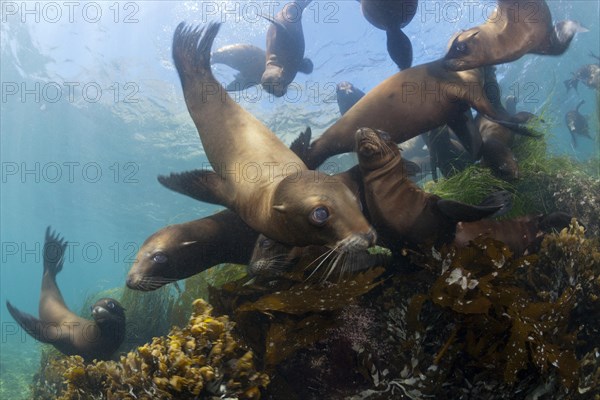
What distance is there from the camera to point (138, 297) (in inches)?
327

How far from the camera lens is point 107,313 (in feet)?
18.1

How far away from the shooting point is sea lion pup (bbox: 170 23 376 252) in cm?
276

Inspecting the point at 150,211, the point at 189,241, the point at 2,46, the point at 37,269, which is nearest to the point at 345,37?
the point at 189,241

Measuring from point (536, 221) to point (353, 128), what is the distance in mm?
2353

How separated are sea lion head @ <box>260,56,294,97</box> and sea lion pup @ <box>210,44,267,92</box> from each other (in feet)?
5.43

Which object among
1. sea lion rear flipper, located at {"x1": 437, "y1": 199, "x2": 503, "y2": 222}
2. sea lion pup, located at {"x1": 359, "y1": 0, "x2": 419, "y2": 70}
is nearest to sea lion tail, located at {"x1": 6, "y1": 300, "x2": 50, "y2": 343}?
sea lion rear flipper, located at {"x1": 437, "y1": 199, "x2": 503, "y2": 222}

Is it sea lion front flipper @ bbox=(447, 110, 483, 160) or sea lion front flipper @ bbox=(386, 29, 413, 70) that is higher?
sea lion front flipper @ bbox=(386, 29, 413, 70)

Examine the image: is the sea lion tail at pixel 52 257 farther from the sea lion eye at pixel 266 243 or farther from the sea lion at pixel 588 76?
the sea lion at pixel 588 76

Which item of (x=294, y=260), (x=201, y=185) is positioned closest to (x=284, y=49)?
(x=201, y=185)

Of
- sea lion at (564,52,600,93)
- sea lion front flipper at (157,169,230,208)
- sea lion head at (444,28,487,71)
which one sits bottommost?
sea lion at (564,52,600,93)

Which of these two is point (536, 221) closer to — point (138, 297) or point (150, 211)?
point (138, 297)

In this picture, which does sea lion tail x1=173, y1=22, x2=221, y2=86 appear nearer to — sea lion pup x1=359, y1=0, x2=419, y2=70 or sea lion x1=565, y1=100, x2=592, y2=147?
sea lion pup x1=359, y1=0, x2=419, y2=70

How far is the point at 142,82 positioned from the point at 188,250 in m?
20.4

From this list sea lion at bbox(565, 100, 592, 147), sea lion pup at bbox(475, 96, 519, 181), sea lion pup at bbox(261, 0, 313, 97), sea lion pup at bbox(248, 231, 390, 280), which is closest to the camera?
sea lion pup at bbox(248, 231, 390, 280)
